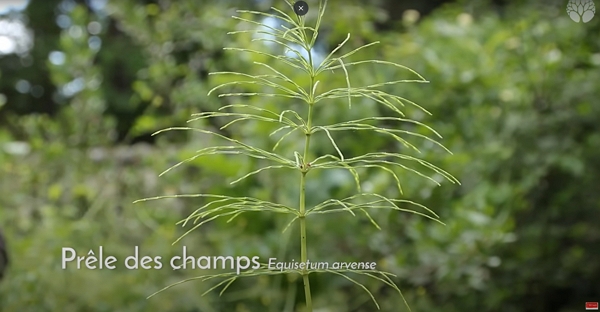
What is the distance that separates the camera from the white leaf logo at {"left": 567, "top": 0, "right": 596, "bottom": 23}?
1312 mm

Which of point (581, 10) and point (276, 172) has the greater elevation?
point (581, 10)

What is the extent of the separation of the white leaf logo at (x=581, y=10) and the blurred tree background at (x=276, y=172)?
0.04m

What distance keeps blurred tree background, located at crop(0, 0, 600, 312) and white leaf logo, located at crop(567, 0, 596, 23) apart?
0.12 feet

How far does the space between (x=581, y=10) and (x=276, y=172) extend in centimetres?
69

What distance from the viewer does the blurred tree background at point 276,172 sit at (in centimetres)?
134

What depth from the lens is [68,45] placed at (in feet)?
4.69

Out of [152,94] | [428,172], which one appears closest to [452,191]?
[428,172]

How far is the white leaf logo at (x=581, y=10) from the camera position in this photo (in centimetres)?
131

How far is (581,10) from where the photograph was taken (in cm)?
133

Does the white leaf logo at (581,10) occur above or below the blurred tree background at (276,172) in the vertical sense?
above

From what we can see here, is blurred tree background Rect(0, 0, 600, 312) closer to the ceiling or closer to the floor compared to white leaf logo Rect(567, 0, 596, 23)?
closer to the floor

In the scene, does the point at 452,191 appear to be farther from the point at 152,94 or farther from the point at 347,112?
the point at 152,94

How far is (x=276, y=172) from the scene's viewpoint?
1.39m

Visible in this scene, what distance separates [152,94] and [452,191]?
677 mm
